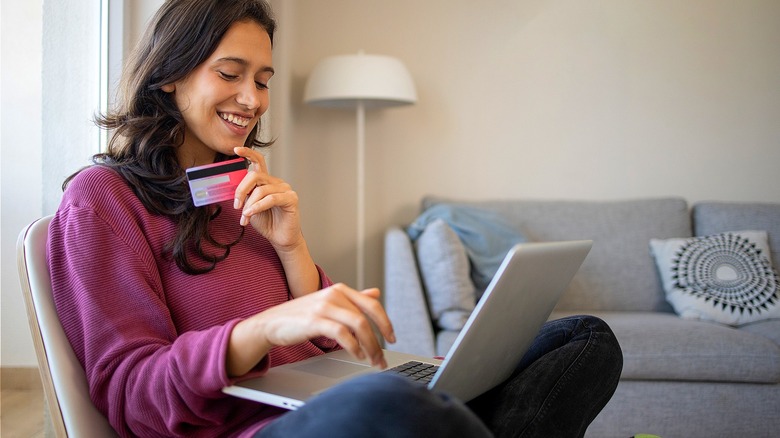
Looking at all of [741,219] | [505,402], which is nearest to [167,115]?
[505,402]

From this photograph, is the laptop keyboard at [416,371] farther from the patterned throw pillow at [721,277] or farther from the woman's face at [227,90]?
the patterned throw pillow at [721,277]

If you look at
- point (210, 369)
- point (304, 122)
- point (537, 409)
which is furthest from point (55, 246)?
point (304, 122)

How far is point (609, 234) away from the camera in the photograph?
3215 mm

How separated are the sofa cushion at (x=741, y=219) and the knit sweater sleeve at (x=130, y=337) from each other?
272 centimetres

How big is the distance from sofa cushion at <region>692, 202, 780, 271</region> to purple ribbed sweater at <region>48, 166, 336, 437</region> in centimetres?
263

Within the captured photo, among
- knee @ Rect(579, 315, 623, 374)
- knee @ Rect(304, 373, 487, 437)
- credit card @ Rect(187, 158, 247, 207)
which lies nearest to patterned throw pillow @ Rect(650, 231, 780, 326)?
knee @ Rect(579, 315, 623, 374)

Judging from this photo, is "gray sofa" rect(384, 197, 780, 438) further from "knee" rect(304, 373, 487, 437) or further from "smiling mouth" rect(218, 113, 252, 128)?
"knee" rect(304, 373, 487, 437)

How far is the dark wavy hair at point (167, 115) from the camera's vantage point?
1.18m

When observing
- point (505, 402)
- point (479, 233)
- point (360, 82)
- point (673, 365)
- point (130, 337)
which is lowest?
point (673, 365)

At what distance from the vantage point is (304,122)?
11.6 ft

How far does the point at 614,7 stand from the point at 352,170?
1.44 m

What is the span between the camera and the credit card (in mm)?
1112

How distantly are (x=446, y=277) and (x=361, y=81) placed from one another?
0.94 m

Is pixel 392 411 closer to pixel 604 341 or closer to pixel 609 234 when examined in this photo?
pixel 604 341
